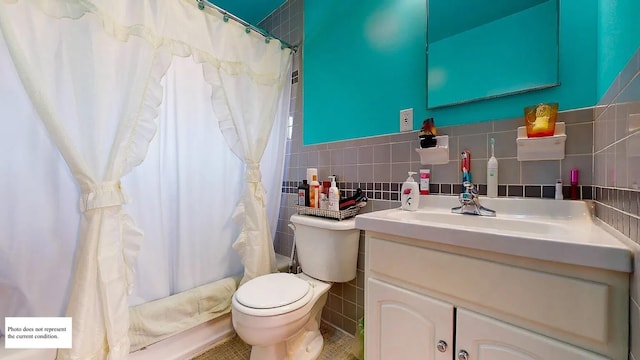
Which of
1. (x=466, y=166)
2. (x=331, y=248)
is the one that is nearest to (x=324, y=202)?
(x=331, y=248)

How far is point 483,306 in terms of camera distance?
646 mm

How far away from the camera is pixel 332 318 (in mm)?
1559

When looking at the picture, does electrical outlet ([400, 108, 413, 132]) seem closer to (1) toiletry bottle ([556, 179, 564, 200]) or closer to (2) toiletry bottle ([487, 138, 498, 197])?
(2) toiletry bottle ([487, 138, 498, 197])

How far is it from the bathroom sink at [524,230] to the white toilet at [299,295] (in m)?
0.39

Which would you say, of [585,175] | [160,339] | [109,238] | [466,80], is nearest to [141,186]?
[109,238]

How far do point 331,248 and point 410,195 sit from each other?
1.62ft

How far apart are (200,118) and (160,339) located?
122 cm

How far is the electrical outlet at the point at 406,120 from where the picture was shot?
1207 mm

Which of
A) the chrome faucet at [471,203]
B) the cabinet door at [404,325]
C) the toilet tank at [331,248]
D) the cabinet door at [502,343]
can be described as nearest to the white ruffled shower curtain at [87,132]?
the toilet tank at [331,248]

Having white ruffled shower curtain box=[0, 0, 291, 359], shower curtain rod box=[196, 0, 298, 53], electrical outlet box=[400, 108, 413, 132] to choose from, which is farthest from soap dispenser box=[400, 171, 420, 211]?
shower curtain rod box=[196, 0, 298, 53]

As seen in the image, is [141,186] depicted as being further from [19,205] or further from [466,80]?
[466,80]

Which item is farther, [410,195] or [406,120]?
[406,120]

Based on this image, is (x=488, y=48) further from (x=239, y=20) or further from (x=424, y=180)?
(x=239, y=20)

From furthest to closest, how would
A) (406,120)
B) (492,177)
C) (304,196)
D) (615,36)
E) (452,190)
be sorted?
(304,196) < (406,120) < (452,190) < (492,177) < (615,36)
